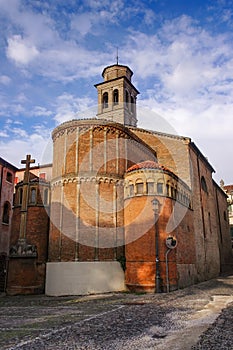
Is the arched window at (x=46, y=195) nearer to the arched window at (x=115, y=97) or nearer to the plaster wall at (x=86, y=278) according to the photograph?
the plaster wall at (x=86, y=278)

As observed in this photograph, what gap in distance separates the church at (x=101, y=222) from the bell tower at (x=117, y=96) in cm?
914

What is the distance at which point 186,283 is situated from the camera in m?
21.0

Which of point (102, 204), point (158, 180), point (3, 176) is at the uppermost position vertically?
point (3, 176)

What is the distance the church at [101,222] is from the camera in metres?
18.1

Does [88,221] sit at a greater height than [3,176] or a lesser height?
lesser

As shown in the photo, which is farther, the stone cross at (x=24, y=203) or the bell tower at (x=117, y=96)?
→ the bell tower at (x=117, y=96)

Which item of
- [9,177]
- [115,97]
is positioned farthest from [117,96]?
[9,177]

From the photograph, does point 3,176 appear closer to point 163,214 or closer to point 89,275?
point 89,275

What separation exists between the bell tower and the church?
914cm

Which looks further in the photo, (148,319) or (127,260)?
(127,260)

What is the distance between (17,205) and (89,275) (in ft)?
26.0

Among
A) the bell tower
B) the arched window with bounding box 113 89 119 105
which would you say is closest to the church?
the bell tower

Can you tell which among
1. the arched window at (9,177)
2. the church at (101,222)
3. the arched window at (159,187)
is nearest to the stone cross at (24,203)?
the church at (101,222)

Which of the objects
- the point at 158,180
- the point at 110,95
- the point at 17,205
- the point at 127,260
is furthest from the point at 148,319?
the point at 110,95
